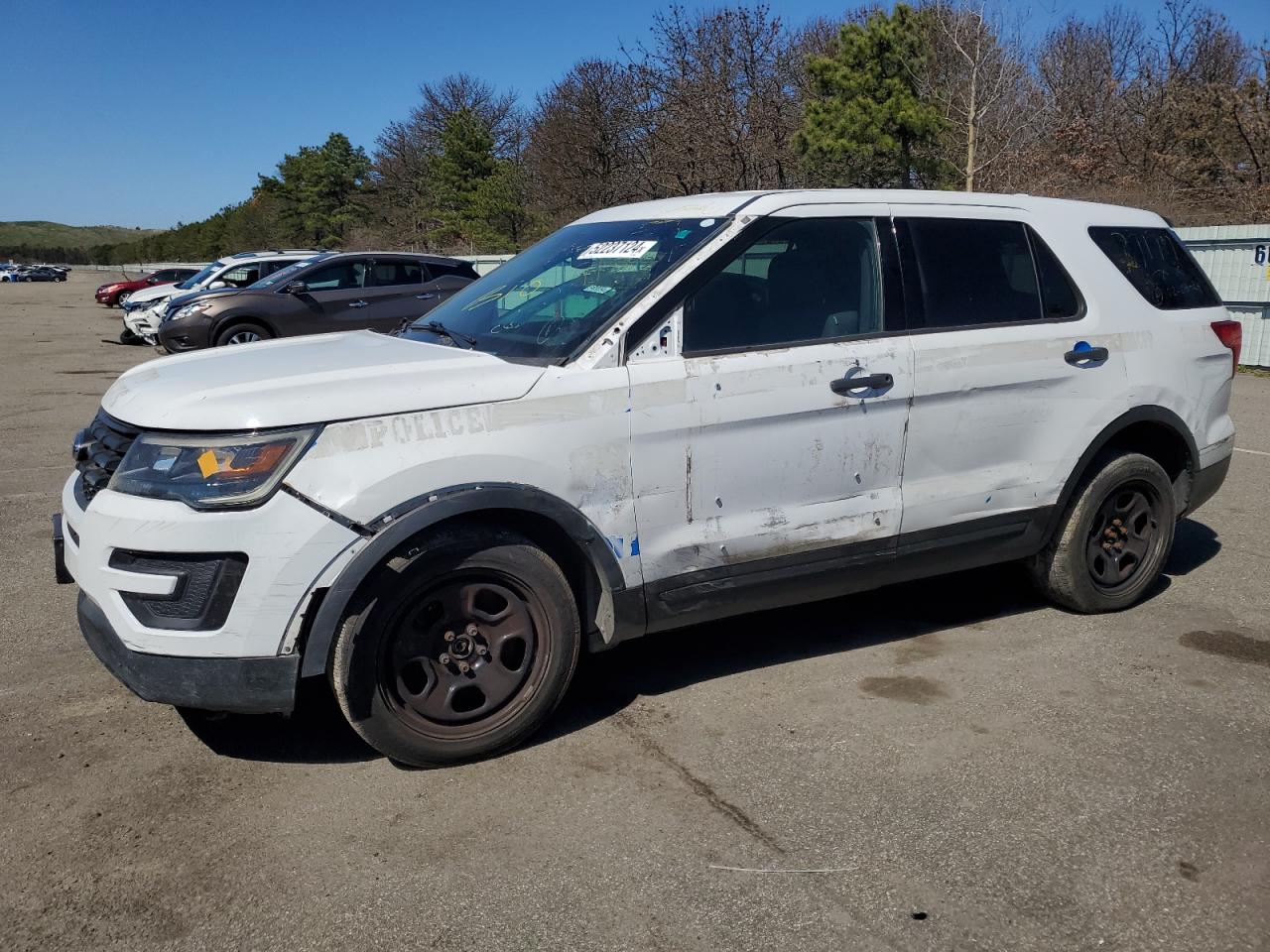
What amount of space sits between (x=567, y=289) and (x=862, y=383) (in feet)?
3.95

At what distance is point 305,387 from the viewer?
3.42m

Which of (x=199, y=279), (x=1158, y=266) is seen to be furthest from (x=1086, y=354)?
(x=199, y=279)

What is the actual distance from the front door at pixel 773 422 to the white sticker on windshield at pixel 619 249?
1.12 ft

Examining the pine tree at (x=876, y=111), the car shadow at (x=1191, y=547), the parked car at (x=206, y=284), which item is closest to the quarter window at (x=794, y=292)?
the car shadow at (x=1191, y=547)

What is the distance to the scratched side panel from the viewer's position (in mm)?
3318

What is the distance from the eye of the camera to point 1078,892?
296cm

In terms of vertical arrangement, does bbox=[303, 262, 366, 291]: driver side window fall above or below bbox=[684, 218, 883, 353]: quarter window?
above

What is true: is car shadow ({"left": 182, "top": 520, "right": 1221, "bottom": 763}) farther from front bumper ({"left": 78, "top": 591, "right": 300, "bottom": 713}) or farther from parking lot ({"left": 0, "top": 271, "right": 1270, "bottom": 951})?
front bumper ({"left": 78, "top": 591, "right": 300, "bottom": 713})

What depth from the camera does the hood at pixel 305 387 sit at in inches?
131

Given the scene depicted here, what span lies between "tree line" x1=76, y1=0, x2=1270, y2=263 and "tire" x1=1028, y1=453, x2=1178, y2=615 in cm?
1654

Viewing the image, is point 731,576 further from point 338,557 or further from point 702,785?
point 338,557

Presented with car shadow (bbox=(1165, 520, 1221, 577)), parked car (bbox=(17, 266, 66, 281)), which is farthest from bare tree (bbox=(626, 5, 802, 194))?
parked car (bbox=(17, 266, 66, 281))

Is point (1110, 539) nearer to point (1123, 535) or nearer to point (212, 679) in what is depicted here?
point (1123, 535)

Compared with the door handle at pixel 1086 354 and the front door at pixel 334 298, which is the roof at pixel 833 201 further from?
the front door at pixel 334 298
